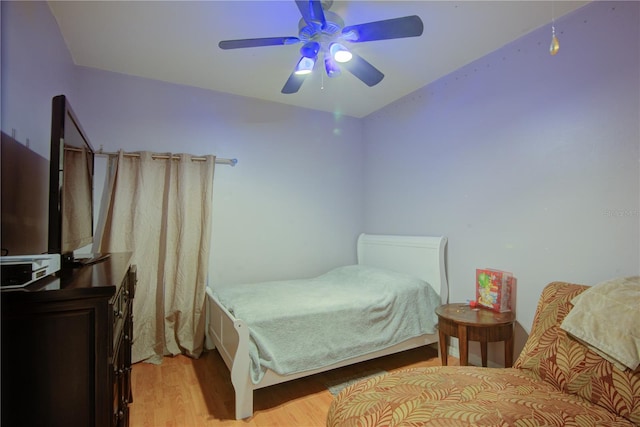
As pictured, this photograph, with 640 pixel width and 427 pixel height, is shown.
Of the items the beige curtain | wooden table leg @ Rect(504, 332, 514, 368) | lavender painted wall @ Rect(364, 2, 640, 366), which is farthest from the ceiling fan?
wooden table leg @ Rect(504, 332, 514, 368)

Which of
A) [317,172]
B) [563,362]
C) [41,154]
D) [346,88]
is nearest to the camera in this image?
[563,362]

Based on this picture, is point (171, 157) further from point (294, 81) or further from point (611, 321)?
point (611, 321)

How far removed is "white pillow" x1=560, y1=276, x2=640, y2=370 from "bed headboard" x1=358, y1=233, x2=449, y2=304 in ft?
3.95

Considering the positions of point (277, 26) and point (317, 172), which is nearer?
point (277, 26)

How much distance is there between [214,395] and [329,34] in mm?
2415

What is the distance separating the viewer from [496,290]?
7.66 feet

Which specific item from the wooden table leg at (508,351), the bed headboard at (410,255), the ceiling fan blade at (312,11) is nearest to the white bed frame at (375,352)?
the bed headboard at (410,255)

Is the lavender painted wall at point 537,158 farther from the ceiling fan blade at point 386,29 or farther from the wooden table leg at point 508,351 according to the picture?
the ceiling fan blade at point 386,29

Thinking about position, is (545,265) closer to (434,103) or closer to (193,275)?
(434,103)

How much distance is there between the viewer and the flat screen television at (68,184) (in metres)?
1.05

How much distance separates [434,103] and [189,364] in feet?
10.3

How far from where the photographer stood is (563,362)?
1497mm

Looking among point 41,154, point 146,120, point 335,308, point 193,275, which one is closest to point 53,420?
point 41,154

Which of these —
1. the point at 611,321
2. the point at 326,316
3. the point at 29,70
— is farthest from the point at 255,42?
the point at 611,321
